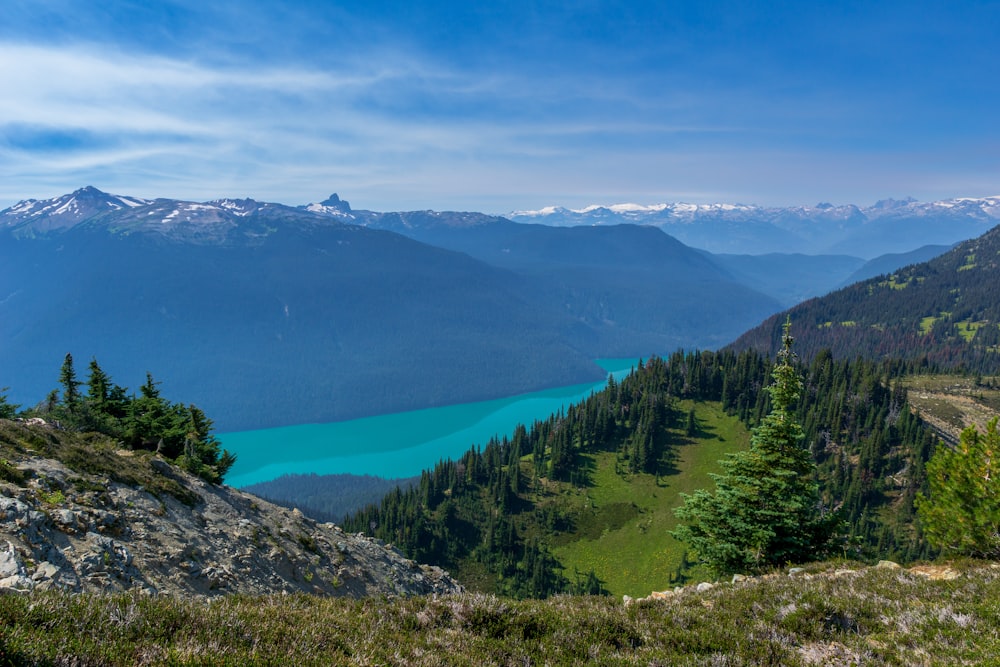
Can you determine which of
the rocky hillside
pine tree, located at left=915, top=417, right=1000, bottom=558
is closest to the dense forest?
the rocky hillside

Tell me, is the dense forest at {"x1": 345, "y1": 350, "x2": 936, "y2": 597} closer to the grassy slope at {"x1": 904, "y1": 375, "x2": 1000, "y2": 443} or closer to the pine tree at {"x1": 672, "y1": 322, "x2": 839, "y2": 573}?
the grassy slope at {"x1": 904, "y1": 375, "x2": 1000, "y2": 443}

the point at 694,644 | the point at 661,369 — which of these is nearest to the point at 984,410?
the point at 661,369

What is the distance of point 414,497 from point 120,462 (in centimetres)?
11029

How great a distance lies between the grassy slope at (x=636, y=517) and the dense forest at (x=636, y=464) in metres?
3.54

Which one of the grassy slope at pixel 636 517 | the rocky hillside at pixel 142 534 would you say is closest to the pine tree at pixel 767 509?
the rocky hillside at pixel 142 534

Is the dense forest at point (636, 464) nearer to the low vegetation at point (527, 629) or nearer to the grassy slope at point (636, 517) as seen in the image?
the grassy slope at point (636, 517)

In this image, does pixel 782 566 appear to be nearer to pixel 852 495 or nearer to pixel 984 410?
Result: pixel 852 495

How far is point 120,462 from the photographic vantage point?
866 inches

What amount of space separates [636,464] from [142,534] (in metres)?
120

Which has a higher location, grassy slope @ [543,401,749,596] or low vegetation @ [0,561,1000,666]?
low vegetation @ [0,561,1000,666]

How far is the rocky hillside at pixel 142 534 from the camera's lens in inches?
519

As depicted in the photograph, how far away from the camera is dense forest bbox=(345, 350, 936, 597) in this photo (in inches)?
4011

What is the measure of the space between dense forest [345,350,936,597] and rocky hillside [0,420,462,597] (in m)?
73.8

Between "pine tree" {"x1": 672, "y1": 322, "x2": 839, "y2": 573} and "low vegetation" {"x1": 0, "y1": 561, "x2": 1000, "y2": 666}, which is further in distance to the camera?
"pine tree" {"x1": 672, "y1": 322, "x2": 839, "y2": 573}
